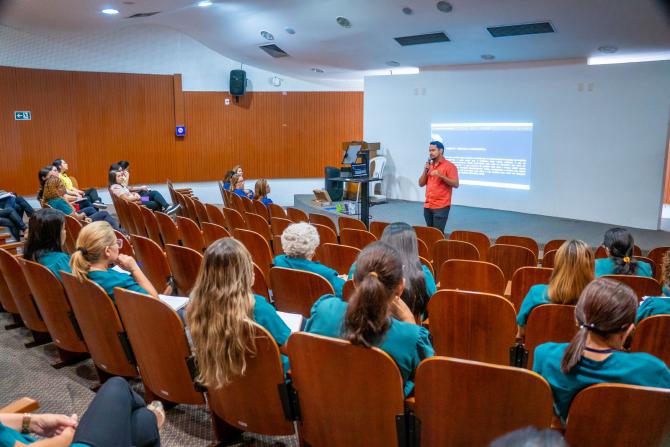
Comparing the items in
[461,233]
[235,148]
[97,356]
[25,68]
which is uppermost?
[25,68]

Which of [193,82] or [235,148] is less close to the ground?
[193,82]

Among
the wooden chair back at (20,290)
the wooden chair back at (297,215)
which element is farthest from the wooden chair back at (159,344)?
the wooden chair back at (297,215)

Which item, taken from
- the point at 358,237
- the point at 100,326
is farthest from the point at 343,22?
the point at 100,326

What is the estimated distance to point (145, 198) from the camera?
891 cm

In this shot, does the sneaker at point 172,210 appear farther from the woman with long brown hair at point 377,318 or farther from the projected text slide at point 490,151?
the woman with long brown hair at point 377,318

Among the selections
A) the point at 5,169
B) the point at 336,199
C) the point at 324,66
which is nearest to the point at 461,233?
the point at 336,199

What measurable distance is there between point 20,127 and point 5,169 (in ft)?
2.92

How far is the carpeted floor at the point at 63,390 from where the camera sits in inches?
103

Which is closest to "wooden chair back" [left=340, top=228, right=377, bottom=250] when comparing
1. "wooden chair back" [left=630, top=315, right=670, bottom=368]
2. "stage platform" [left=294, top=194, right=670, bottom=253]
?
"wooden chair back" [left=630, top=315, right=670, bottom=368]

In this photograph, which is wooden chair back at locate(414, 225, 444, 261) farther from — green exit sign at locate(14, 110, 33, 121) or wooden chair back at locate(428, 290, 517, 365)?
green exit sign at locate(14, 110, 33, 121)

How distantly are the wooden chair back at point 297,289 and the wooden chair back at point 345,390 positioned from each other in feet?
3.12

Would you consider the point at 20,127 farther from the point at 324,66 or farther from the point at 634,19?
the point at 634,19

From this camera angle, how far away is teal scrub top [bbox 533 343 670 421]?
178 cm

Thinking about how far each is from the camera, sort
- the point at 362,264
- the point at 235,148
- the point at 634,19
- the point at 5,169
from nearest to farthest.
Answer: the point at 362,264 < the point at 634,19 < the point at 5,169 < the point at 235,148
